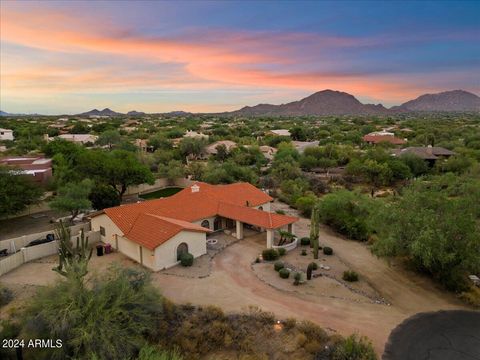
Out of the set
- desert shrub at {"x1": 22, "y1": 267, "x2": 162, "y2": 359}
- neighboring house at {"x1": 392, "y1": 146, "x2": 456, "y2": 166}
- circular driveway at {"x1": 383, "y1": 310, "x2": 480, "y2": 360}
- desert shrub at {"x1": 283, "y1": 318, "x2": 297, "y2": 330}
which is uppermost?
neighboring house at {"x1": 392, "y1": 146, "x2": 456, "y2": 166}

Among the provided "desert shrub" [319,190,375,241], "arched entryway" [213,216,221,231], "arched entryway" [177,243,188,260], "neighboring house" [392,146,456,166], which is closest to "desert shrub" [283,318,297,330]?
"arched entryway" [177,243,188,260]

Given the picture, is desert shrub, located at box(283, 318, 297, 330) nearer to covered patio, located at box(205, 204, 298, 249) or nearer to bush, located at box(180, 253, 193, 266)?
bush, located at box(180, 253, 193, 266)

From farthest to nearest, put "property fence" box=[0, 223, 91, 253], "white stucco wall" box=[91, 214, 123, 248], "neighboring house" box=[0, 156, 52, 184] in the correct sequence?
1. "neighboring house" box=[0, 156, 52, 184]
2. "white stucco wall" box=[91, 214, 123, 248]
3. "property fence" box=[0, 223, 91, 253]

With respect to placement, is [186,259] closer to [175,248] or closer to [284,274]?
[175,248]

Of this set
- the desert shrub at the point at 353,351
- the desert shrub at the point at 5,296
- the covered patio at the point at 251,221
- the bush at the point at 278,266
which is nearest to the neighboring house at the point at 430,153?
the covered patio at the point at 251,221

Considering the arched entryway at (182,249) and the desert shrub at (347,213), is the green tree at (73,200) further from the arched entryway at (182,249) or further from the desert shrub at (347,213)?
the desert shrub at (347,213)

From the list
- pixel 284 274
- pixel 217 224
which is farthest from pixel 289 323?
pixel 217 224

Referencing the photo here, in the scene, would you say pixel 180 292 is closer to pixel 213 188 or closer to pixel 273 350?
pixel 273 350
